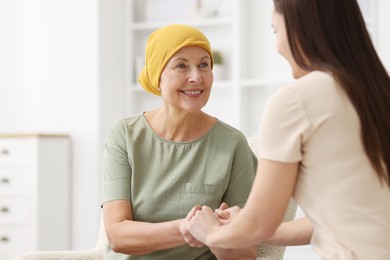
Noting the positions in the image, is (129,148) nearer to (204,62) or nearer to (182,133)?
(182,133)

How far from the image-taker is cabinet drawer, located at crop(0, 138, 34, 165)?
470 cm

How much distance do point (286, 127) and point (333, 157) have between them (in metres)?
0.12

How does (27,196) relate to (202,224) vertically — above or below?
below

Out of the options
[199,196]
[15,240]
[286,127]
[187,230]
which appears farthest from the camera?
[15,240]

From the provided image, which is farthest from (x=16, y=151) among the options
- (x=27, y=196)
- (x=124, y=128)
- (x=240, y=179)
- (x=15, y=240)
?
(x=240, y=179)

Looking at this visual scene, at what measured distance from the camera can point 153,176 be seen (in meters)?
2.18

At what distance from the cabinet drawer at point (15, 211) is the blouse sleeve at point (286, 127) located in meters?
3.50

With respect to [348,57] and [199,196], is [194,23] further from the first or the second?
[348,57]

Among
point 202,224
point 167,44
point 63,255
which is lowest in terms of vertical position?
point 63,255

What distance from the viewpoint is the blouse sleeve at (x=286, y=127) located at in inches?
57.2

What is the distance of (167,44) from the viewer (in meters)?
2.16

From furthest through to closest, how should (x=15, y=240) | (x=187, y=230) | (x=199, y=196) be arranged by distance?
(x=15, y=240), (x=199, y=196), (x=187, y=230)

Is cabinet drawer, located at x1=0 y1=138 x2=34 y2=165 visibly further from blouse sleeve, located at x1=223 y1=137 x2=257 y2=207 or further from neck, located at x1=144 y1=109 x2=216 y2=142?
blouse sleeve, located at x1=223 y1=137 x2=257 y2=207

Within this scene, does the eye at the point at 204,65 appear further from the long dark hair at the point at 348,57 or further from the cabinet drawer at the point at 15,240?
the cabinet drawer at the point at 15,240
